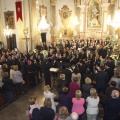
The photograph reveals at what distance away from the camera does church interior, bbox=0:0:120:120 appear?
17.2ft

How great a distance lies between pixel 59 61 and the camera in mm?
10227

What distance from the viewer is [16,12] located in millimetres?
14648

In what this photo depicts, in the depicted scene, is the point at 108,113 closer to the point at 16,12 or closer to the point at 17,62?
the point at 17,62

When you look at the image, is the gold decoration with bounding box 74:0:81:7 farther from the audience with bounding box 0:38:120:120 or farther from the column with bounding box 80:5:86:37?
the audience with bounding box 0:38:120:120

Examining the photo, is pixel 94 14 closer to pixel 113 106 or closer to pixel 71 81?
pixel 71 81

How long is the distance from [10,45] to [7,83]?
10.2 metres

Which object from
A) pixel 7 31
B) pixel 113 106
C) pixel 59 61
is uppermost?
pixel 7 31

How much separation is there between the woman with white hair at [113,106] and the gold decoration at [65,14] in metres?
17.7

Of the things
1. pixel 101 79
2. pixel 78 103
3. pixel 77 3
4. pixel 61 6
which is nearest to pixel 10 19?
pixel 61 6

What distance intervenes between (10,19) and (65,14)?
7.95 meters

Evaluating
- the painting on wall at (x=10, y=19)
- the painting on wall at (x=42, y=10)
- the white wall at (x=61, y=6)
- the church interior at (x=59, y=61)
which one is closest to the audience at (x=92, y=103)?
the church interior at (x=59, y=61)

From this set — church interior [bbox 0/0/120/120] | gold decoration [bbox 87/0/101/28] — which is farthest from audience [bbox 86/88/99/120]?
gold decoration [bbox 87/0/101/28]

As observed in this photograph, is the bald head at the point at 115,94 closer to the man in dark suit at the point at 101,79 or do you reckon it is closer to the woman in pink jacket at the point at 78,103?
the woman in pink jacket at the point at 78,103

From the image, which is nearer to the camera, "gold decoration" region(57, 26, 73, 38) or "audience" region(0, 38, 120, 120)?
"audience" region(0, 38, 120, 120)
